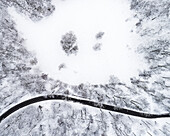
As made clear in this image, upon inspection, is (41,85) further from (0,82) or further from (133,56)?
(133,56)

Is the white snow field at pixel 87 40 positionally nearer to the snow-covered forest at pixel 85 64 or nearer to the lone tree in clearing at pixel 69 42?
the snow-covered forest at pixel 85 64

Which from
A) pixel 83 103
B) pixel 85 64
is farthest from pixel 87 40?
pixel 83 103

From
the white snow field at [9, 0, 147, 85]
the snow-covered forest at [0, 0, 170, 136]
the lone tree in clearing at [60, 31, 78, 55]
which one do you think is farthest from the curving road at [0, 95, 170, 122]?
the lone tree in clearing at [60, 31, 78, 55]

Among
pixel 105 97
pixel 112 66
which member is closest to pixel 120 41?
pixel 112 66

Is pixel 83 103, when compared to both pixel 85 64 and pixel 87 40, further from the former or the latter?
pixel 87 40

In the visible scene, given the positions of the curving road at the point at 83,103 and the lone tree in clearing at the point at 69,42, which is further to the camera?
the lone tree in clearing at the point at 69,42

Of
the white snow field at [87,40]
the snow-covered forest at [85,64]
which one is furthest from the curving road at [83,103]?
the white snow field at [87,40]

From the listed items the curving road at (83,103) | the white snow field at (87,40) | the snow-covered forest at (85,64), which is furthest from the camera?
the white snow field at (87,40)
